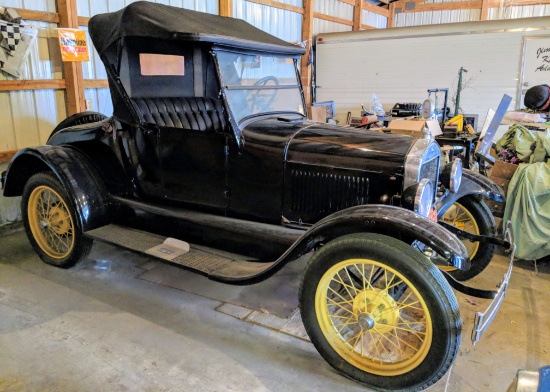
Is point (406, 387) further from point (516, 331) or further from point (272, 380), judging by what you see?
→ point (516, 331)

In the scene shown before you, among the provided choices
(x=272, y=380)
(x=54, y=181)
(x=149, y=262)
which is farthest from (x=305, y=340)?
(x=54, y=181)

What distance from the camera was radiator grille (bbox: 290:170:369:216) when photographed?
8.61 feet

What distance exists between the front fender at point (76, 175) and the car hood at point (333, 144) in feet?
4.49

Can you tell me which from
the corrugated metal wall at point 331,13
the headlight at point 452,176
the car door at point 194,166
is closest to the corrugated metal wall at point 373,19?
the corrugated metal wall at point 331,13

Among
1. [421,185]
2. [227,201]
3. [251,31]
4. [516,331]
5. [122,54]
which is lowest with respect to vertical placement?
[516,331]

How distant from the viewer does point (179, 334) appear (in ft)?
8.84

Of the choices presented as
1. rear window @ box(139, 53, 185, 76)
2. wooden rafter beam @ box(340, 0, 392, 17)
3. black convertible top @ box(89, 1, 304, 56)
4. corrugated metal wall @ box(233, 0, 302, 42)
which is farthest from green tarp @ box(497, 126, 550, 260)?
wooden rafter beam @ box(340, 0, 392, 17)

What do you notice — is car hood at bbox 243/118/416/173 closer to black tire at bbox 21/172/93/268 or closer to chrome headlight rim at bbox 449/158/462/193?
chrome headlight rim at bbox 449/158/462/193

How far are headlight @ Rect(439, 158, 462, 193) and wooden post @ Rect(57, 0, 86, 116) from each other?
4001 millimetres

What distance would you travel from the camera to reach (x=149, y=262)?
374 centimetres

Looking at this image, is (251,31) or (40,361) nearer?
(40,361)

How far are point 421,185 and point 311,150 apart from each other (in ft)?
2.34

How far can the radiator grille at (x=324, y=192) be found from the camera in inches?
103

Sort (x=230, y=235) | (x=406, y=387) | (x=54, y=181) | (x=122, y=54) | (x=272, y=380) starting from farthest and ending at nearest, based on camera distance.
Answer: (x=54, y=181)
(x=122, y=54)
(x=230, y=235)
(x=272, y=380)
(x=406, y=387)
